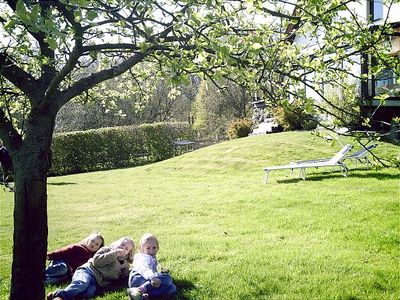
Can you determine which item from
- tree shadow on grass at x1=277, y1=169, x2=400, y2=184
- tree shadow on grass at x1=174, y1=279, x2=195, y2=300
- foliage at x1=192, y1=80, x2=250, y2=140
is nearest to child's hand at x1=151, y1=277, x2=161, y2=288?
tree shadow on grass at x1=174, y1=279, x2=195, y2=300

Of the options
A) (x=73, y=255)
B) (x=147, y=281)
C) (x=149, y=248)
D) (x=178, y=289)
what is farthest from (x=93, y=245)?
(x=178, y=289)

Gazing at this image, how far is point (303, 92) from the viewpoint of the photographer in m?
4.30

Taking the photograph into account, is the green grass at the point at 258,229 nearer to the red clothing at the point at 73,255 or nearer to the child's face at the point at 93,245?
the red clothing at the point at 73,255

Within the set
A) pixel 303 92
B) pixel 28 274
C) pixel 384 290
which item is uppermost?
pixel 303 92

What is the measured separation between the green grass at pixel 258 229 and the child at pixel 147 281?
20 centimetres

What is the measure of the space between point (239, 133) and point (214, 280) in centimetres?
2412

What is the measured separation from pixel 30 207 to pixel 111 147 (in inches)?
1000

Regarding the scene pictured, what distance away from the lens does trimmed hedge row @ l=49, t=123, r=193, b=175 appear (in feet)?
91.2

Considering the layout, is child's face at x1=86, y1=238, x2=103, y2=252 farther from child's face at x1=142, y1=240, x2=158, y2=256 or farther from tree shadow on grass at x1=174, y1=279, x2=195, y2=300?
tree shadow on grass at x1=174, y1=279, x2=195, y2=300

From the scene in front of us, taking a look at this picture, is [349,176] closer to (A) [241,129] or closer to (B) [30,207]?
(B) [30,207]

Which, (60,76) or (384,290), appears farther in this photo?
(384,290)

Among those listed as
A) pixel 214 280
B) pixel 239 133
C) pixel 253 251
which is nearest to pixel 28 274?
pixel 214 280

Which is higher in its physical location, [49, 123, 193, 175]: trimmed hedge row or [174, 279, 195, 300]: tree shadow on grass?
[49, 123, 193, 175]: trimmed hedge row

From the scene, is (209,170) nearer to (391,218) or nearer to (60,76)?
(391,218)
